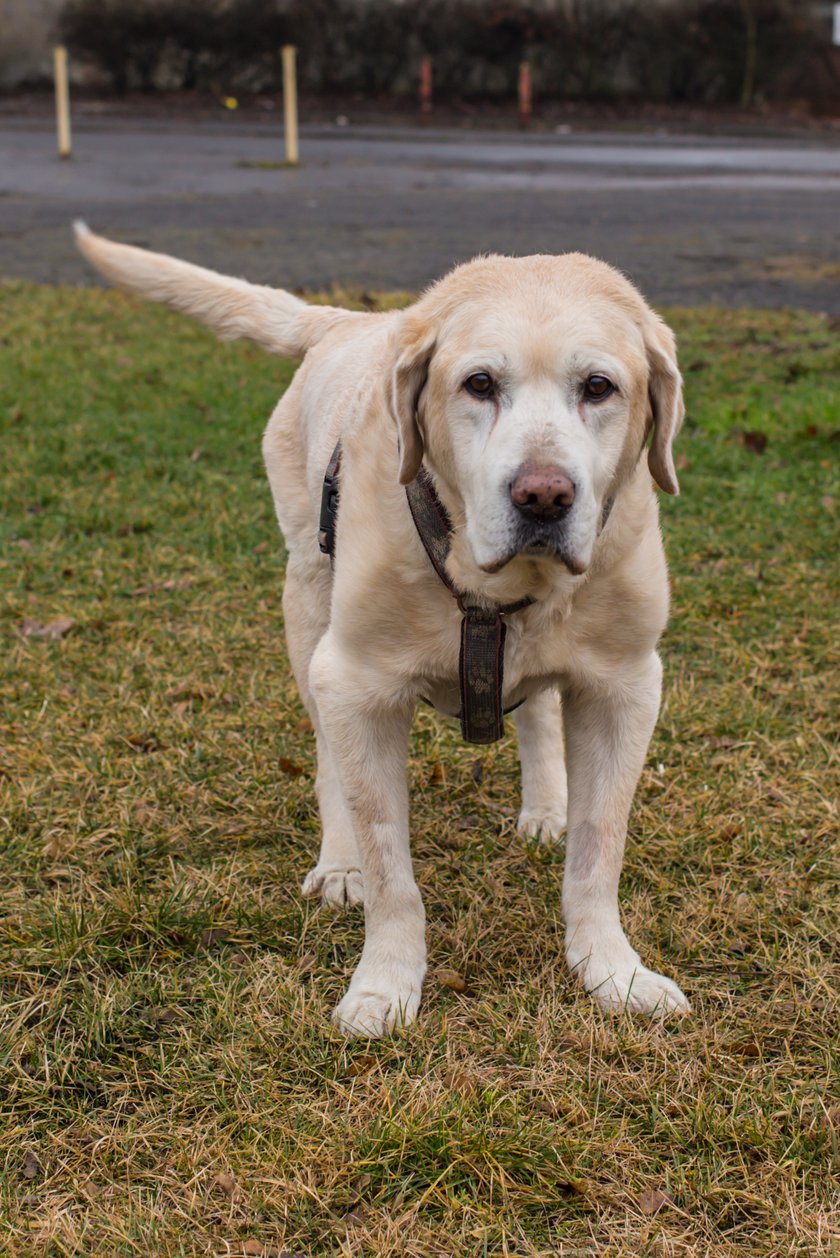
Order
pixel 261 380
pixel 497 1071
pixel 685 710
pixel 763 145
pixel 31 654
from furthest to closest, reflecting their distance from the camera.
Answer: pixel 763 145 < pixel 261 380 < pixel 31 654 < pixel 685 710 < pixel 497 1071

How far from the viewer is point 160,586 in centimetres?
547

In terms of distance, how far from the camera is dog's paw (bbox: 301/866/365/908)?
3.40 metres

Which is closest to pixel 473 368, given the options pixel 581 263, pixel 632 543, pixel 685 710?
pixel 581 263

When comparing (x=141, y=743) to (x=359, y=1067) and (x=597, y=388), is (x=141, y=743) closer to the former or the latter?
(x=359, y=1067)

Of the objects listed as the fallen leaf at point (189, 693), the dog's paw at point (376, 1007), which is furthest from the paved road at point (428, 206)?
the dog's paw at point (376, 1007)

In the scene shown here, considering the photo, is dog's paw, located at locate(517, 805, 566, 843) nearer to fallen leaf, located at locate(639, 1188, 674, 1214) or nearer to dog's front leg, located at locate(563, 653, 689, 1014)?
dog's front leg, located at locate(563, 653, 689, 1014)

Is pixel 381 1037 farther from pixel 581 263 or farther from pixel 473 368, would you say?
pixel 581 263

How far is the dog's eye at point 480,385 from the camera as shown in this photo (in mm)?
2553

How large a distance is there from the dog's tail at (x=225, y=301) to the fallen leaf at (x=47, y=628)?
1.45 m

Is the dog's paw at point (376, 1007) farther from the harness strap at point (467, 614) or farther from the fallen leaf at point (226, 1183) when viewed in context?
the harness strap at point (467, 614)

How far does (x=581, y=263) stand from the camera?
2705mm

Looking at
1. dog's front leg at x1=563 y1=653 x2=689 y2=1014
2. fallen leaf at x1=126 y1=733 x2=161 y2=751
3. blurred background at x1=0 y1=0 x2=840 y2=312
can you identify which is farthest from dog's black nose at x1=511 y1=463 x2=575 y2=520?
blurred background at x1=0 y1=0 x2=840 y2=312

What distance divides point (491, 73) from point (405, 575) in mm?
34514

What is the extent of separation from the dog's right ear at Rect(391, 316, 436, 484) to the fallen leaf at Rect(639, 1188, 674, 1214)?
1485 mm
